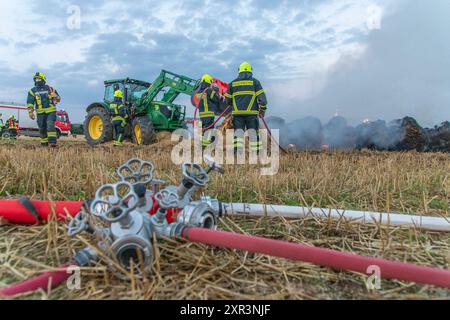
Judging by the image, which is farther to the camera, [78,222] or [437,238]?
[437,238]

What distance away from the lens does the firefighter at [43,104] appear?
954 centimetres

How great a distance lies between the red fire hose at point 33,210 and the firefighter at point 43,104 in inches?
326

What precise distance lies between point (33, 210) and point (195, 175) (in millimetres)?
898

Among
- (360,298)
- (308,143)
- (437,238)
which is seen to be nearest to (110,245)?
(360,298)

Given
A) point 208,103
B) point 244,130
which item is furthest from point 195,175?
point 208,103

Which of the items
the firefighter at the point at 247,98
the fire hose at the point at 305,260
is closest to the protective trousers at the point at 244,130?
the firefighter at the point at 247,98

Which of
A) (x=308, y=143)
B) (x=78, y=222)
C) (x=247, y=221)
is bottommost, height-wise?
(x=247, y=221)

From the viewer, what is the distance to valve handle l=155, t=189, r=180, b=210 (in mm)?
1533

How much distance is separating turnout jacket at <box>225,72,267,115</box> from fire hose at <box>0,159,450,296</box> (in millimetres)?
5903

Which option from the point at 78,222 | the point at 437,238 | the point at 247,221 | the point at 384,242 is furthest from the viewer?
the point at 247,221
